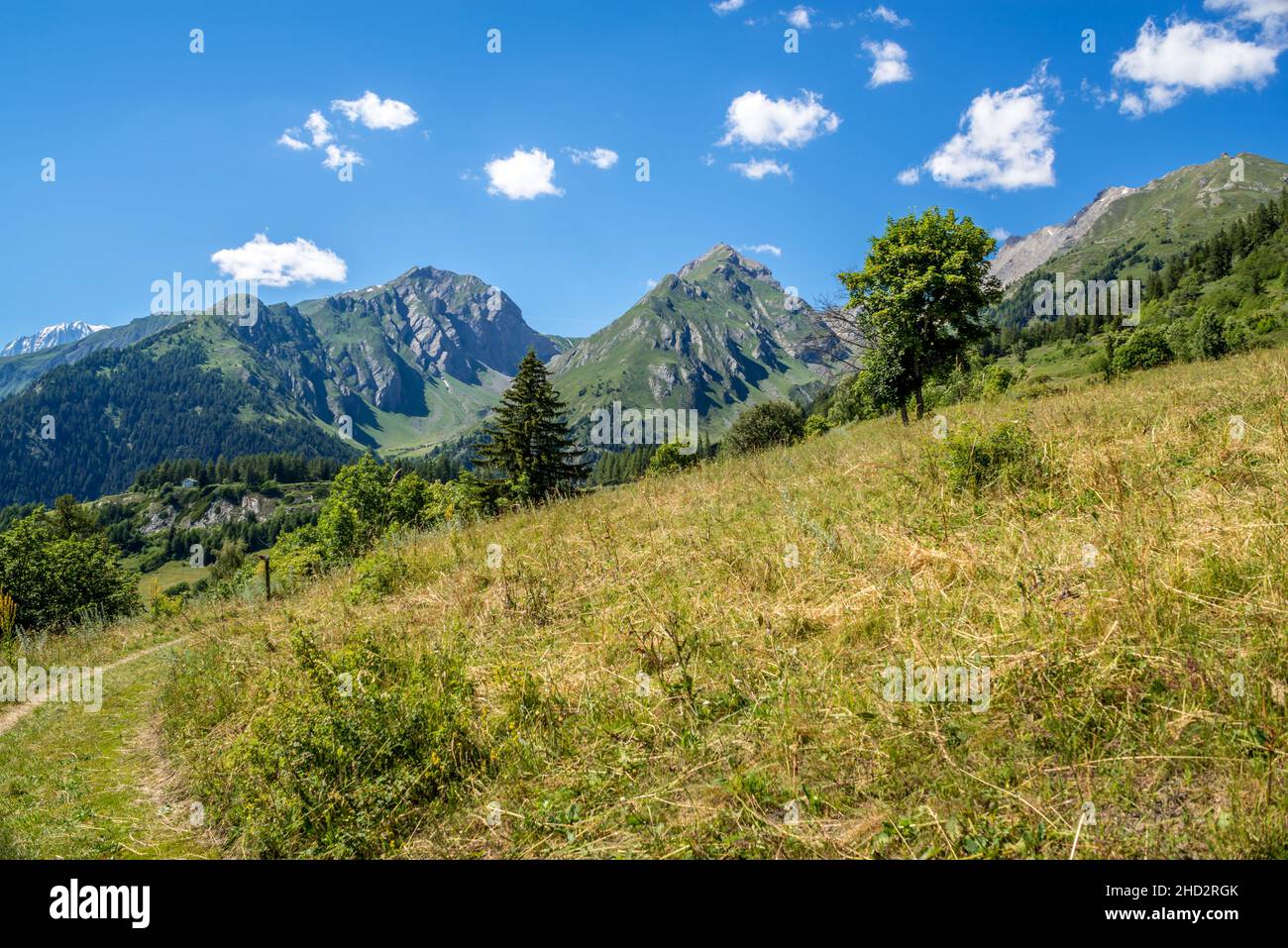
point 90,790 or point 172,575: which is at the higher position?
point 90,790

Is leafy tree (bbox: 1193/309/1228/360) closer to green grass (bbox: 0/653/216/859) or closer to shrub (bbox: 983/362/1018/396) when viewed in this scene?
shrub (bbox: 983/362/1018/396)

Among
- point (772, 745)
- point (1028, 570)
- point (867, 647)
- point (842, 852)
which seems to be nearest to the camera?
point (842, 852)

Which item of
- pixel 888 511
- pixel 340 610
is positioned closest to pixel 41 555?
pixel 340 610

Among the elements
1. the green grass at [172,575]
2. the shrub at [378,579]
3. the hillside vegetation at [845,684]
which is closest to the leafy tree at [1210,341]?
the hillside vegetation at [845,684]

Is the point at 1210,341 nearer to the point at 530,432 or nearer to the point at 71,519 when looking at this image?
the point at 530,432

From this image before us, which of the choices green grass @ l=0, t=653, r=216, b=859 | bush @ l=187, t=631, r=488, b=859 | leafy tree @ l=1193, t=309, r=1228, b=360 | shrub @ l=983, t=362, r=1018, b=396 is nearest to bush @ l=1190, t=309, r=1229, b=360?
leafy tree @ l=1193, t=309, r=1228, b=360

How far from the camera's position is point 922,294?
2970 centimetres

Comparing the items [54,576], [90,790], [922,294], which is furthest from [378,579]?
[54,576]

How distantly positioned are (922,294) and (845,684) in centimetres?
3055
